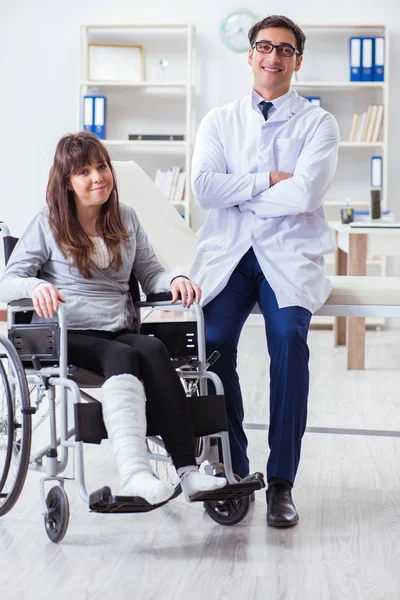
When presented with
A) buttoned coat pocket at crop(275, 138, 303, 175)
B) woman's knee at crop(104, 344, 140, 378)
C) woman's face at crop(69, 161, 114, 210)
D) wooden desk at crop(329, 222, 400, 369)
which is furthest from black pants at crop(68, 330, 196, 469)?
wooden desk at crop(329, 222, 400, 369)

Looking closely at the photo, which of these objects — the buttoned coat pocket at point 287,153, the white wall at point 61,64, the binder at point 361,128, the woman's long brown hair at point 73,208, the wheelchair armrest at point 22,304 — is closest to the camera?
the wheelchair armrest at point 22,304

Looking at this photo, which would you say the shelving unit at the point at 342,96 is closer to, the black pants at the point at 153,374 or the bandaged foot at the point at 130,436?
the black pants at the point at 153,374

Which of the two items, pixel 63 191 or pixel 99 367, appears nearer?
pixel 99 367

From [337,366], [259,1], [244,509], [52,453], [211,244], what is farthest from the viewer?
[259,1]

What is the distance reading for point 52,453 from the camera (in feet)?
6.44

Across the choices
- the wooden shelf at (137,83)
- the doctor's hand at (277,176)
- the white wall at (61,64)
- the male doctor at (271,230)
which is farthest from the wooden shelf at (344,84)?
the doctor's hand at (277,176)

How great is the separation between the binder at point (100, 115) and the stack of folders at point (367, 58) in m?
1.59

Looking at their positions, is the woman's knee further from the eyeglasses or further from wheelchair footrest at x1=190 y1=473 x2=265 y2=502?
the eyeglasses

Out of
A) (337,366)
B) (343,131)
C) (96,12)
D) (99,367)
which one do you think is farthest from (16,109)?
(99,367)

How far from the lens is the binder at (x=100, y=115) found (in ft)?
19.1

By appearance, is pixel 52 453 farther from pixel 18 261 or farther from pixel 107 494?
pixel 18 261

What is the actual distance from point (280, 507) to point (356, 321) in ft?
7.14

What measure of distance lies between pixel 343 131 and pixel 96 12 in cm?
181

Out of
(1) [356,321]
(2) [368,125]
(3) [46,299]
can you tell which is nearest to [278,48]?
(3) [46,299]
